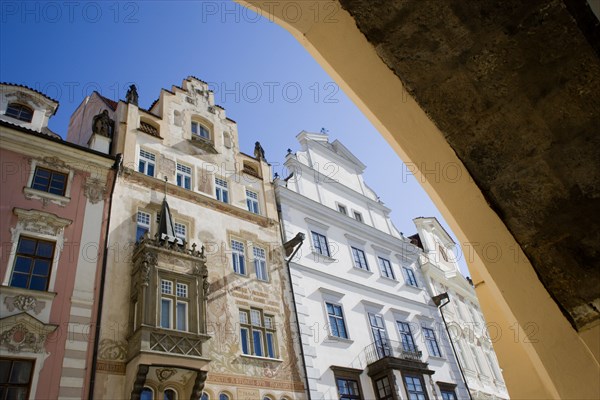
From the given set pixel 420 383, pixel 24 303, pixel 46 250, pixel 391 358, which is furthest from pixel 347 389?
pixel 46 250

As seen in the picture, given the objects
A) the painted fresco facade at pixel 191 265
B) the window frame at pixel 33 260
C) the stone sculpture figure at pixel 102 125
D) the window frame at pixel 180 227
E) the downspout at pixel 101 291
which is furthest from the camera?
the stone sculpture figure at pixel 102 125

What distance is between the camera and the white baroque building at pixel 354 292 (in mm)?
16562

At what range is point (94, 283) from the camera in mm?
11969

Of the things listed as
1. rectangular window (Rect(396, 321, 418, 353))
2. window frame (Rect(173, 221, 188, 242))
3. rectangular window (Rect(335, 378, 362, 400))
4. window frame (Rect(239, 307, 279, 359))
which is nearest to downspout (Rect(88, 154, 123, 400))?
window frame (Rect(173, 221, 188, 242))

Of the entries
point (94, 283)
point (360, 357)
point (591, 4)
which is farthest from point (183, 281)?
point (591, 4)

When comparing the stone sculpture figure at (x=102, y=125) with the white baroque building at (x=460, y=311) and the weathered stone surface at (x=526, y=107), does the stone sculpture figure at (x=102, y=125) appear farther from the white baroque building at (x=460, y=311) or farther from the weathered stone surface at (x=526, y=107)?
the white baroque building at (x=460, y=311)

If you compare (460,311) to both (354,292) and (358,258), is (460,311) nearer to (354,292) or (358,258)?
(358,258)

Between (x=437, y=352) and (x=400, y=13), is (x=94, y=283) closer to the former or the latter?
(x=400, y=13)

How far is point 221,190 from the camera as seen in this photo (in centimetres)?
1752

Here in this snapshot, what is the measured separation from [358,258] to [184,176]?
925cm

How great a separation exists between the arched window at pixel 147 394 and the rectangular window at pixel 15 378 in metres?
2.59

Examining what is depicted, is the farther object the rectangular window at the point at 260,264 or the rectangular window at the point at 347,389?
the rectangular window at the point at 260,264

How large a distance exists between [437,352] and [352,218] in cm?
769

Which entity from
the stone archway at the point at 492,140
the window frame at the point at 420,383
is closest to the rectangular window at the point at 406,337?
the window frame at the point at 420,383
